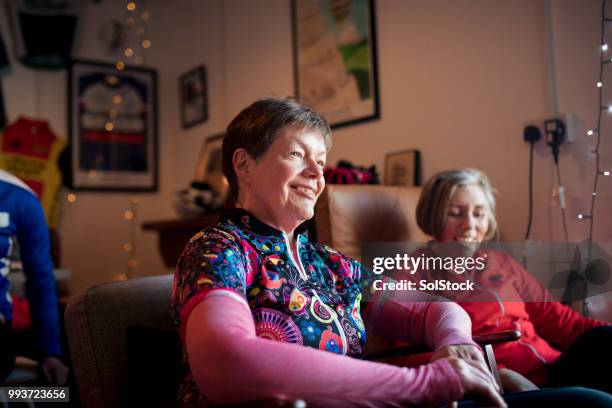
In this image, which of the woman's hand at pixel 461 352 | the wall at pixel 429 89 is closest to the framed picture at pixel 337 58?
the wall at pixel 429 89

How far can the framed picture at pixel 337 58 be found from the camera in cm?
277

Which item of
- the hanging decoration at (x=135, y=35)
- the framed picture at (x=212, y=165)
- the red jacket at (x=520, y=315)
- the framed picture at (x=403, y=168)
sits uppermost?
the hanging decoration at (x=135, y=35)

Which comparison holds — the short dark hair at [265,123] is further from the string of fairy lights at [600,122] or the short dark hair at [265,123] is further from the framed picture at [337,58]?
the framed picture at [337,58]

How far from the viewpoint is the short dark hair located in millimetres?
1190

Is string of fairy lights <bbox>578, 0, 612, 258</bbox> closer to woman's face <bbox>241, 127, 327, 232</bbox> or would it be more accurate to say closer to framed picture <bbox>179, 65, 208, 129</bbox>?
woman's face <bbox>241, 127, 327, 232</bbox>

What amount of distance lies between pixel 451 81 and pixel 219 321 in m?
1.84

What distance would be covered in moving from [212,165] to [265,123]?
266cm

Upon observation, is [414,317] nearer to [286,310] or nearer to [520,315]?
[286,310]

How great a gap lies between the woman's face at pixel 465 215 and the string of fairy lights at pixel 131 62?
2.90m

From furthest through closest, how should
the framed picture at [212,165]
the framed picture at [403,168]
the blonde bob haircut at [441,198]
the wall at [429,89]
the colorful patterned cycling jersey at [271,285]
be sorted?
the framed picture at [212,165], the framed picture at [403,168], the wall at [429,89], the blonde bob haircut at [441,198], the colorful patterned cycling jersey at [271,285]

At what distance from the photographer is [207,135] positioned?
13.0 feet

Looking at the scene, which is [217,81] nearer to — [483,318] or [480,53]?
[480,53]

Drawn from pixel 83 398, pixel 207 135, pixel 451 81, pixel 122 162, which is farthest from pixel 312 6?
pixel 83 398

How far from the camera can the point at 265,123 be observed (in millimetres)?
1189
